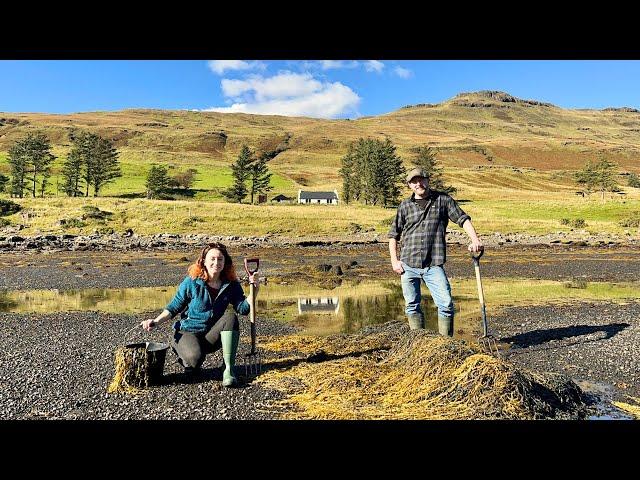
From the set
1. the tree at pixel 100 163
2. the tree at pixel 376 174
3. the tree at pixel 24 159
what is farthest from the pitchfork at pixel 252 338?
the tree at pixel 24 159

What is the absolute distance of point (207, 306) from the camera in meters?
8.09

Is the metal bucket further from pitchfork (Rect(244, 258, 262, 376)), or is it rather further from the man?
the man

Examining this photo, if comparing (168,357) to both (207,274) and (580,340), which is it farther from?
(580,340)

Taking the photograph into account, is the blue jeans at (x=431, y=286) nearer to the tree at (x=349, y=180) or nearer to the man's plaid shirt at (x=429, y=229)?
the man's plaid shirt at (x=429, y=229)

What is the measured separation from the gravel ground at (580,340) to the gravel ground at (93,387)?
16.3 ft

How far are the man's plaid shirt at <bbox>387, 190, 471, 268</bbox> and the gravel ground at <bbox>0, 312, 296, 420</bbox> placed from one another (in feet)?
10.8

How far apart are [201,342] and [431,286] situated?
12.6 ft

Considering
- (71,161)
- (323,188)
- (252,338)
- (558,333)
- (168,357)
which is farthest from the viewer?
(323,188)

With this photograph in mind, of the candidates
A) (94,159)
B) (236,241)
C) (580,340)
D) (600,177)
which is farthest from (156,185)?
(580,340)

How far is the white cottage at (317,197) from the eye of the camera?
8381 centimetres

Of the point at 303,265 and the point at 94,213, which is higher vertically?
the point at 94,213
